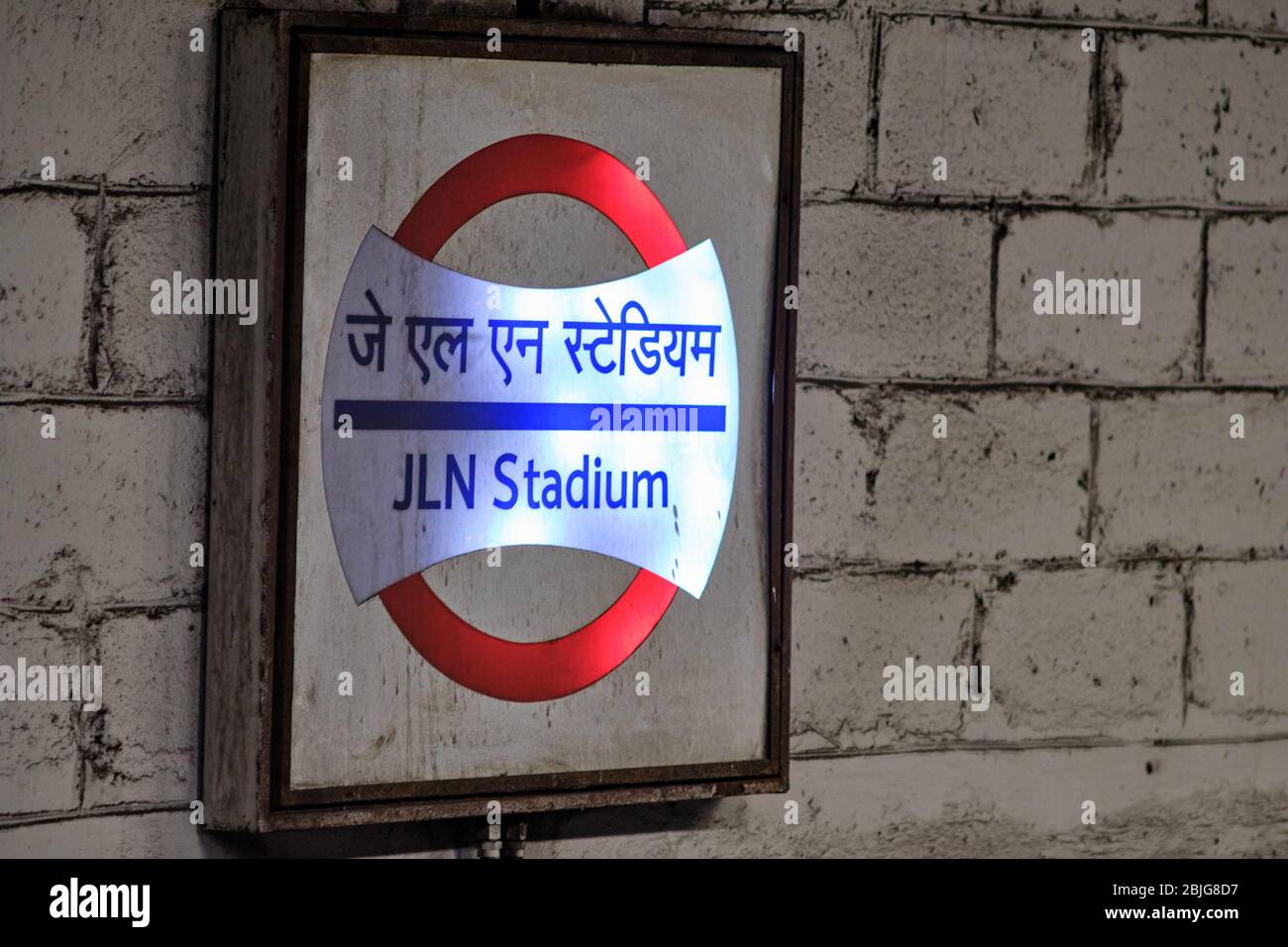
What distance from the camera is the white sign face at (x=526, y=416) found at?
1555 mm

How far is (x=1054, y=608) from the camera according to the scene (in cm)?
192

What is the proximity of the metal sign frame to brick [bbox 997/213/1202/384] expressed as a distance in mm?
479

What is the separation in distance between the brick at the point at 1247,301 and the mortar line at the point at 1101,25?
26cm

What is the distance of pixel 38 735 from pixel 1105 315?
1.44 metres

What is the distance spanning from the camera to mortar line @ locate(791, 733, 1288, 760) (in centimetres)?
186

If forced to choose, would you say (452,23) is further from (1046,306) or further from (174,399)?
(1046,306)

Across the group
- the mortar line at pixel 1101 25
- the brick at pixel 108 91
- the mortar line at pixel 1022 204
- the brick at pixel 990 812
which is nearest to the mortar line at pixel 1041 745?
the brick at pixel 990 812

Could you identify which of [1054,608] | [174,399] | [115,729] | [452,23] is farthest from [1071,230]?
[115,729]

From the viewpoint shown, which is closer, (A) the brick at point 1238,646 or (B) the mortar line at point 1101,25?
(B) the mortar line at point 1101,25

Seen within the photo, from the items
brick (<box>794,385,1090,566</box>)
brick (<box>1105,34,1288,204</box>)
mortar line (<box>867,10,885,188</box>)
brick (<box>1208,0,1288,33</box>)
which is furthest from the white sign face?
brick (<box>1208,0,1288,33</box>)

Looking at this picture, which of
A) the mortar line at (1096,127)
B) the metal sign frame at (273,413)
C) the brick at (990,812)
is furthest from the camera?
the mortar line at (1096,127)

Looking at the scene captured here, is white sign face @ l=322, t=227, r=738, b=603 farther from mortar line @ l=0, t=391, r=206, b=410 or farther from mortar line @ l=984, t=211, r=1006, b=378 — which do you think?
mortar line @ l=984, t=211, r=1006, b=378

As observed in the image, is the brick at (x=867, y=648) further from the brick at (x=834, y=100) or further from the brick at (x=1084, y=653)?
the brick at (x=834, y=100)

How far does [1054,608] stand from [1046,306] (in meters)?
0.41
